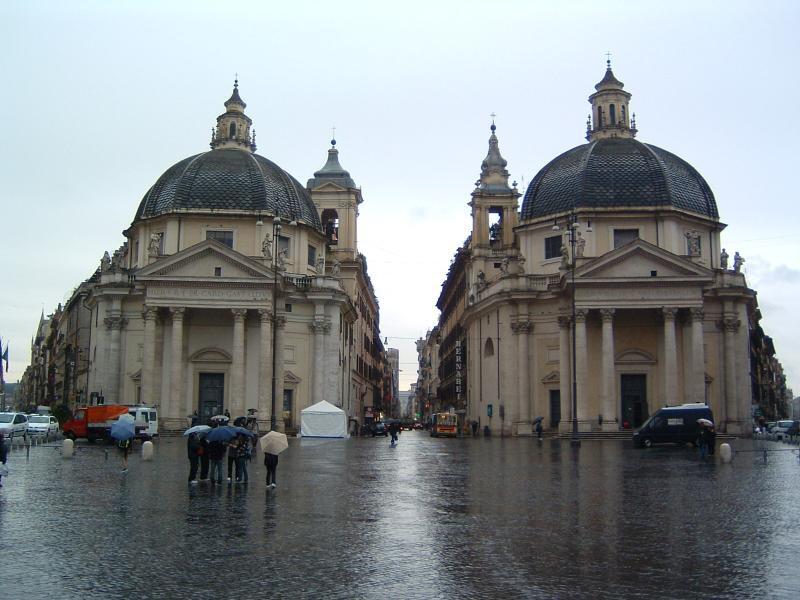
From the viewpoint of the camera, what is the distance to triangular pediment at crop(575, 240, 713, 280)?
5556 centimetres

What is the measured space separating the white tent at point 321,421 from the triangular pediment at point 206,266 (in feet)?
30.8

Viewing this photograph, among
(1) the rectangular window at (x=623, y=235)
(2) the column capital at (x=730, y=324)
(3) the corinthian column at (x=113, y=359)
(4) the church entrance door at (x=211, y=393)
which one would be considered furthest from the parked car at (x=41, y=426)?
(2) the column capital at (x=730, y=324)

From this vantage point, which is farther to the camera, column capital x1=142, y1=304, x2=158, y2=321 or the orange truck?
column capital x1=142, y1=304, x2=158, y2=321

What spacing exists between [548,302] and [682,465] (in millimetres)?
33462

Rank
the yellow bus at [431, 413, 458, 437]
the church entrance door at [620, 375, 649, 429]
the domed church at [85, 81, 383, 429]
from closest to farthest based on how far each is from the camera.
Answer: the domed church at [85, 81, 383, 429] → the church entrance door at [620, 375, 649, 429] → the yellow bus at [431, 413, 458, 437]

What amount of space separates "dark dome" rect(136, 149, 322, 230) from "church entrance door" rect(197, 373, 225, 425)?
11.8 metres

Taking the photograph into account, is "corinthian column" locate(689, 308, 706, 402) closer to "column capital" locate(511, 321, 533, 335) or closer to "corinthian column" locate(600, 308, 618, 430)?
"corinthian column" locate(600, 308, 618, 430)

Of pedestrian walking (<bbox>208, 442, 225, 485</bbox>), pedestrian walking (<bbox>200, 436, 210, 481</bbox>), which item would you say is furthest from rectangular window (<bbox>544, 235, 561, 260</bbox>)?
pedestrian walking (<bbox>208, 442, 225, 485</bbox>)

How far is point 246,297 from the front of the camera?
192 ft

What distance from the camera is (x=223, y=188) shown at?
64500mm

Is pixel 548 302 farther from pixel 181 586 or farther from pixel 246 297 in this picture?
pixel 181 586

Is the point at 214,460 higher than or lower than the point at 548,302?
lower

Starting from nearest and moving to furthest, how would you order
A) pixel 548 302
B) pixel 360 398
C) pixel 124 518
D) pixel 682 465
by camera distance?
pixel 124 518
pixel 682 465
pixel 548 302
pixel 360 398

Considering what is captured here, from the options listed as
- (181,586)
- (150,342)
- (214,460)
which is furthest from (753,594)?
(150,342)
